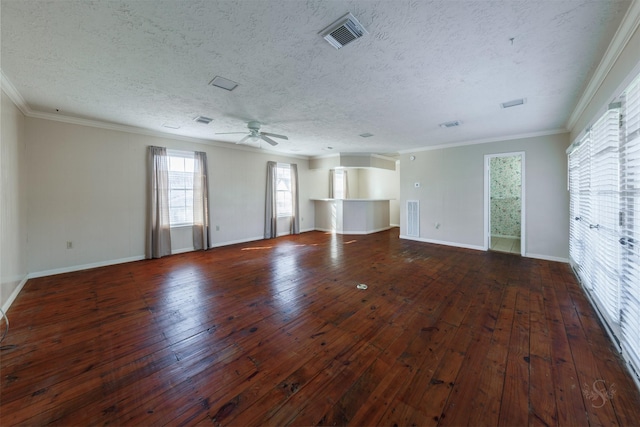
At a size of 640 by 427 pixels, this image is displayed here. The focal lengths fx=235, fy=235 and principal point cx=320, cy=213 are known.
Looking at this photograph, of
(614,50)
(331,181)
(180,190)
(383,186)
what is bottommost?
(180,190)

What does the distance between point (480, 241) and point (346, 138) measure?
3.81m

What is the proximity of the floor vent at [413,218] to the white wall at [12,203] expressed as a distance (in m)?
7.15

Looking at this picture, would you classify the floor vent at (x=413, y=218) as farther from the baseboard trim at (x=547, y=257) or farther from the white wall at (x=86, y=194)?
the white wall at (x=86, y=194)

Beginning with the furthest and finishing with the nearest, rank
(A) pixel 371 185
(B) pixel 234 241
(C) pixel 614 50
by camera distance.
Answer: (A) pixel 371 185, (B) pixel 234 241, (C) pixel 614 50

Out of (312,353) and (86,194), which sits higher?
(86,194)

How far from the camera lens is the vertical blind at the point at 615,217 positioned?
5.60 feet

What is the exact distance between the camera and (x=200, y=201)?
545 cm

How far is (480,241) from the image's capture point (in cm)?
530

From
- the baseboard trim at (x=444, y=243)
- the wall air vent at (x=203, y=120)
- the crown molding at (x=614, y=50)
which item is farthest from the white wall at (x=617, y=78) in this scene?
the wall air vent at (x=203, y=120)

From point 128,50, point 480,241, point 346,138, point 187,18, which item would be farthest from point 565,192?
point 128,50

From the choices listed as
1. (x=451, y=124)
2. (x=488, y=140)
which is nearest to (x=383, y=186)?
(x=488, y=140)

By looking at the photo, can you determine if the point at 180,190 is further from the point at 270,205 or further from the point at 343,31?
the point at 343,31

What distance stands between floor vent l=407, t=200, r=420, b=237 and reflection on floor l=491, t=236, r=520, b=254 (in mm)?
1721

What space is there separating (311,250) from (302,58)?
3.88m
